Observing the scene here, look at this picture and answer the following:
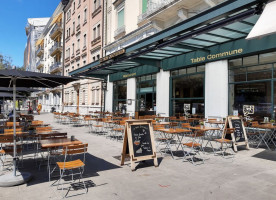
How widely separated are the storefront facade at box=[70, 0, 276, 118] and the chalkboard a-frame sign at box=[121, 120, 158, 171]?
170 inches

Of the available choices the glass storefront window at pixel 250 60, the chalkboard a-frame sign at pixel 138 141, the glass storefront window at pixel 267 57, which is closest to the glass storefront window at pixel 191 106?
the glass storefront window at pixel 250 60

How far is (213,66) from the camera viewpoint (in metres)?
11.6

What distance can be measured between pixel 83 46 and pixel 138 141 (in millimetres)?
25585

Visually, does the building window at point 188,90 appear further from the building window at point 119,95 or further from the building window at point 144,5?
the building window at point 119,95

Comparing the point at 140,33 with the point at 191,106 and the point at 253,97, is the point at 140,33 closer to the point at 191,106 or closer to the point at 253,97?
the point at 191,106

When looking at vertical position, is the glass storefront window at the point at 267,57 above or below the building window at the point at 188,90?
above

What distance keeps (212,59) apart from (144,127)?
6.96 metres

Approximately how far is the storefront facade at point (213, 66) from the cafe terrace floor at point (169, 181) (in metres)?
4.13

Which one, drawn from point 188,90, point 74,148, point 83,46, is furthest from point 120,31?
point 74,148

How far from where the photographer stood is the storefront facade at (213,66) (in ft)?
29.3

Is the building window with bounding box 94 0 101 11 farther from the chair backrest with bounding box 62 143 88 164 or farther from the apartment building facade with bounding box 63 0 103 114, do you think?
the chair backrest with bounding box 62 143 88 164

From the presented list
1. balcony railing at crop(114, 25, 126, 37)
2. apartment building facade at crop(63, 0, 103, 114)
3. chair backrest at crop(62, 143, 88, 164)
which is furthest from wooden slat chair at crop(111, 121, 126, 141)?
apartment building facade at crop(63, 0, 103, 114)

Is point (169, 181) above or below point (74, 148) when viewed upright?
below

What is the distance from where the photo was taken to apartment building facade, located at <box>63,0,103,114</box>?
1000 inches
